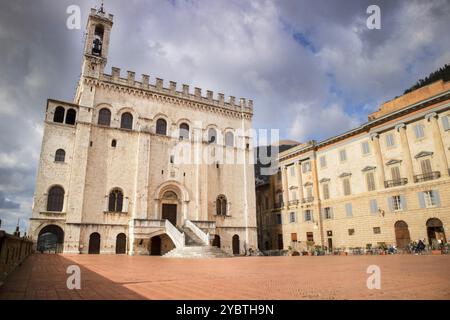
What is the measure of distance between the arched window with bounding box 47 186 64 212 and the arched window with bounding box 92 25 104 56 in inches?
548

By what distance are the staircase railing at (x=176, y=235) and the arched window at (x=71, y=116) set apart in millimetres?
13246

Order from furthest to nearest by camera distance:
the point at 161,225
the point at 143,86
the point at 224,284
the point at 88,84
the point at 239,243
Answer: the point at 239,243 < the point at 143,86 < the point at 88,84 < the point at 161,225 < the point at 224,284

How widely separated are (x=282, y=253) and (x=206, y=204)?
9.88m

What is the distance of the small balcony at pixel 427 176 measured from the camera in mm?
24206

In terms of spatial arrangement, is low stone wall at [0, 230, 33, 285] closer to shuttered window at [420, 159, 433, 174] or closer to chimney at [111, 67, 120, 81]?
chimney at [111, 67, 120, 81]

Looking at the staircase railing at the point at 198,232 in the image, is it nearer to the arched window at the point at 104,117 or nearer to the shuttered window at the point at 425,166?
the arched window at the point at 104,117

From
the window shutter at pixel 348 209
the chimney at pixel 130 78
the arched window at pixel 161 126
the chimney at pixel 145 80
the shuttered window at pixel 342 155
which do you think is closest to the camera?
the chimney at pixel 130 78

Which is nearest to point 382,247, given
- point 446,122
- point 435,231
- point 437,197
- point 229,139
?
point 435,231

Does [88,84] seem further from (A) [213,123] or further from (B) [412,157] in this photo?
(B) [412,157]

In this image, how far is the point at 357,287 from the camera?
22.7 ft

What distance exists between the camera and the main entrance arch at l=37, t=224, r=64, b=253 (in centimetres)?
2353

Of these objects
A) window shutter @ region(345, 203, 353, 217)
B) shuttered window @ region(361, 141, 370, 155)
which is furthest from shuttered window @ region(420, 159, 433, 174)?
window shutter @ region(345, 203, 353, 217)

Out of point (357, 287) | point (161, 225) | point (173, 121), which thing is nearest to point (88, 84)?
point (173, 121)

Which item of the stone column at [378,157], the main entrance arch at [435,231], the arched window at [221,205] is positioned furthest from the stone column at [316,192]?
the main entrance arch at [435,231]
